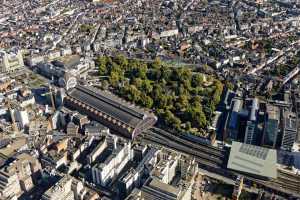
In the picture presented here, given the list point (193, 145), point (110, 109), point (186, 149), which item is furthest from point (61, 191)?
point (193, 145)

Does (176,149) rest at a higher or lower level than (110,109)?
lower

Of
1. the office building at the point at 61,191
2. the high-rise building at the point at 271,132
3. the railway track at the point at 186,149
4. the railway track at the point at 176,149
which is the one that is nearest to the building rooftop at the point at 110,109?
the railway track at the point at 186,149

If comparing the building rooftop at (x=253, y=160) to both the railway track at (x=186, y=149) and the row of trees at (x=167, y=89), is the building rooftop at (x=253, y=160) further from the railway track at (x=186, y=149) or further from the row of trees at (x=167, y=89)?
the row of trees at (x=167, y=89)

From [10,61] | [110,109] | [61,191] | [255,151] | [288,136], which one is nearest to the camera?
[61,191]

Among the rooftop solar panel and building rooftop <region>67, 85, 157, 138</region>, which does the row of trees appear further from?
the rooftop solar panel

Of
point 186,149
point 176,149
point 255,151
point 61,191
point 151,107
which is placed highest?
point 151,107

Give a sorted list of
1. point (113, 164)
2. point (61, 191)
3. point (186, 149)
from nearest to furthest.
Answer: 1. point (61, 191)
2. point (113, 164)
3. point (186, 149)

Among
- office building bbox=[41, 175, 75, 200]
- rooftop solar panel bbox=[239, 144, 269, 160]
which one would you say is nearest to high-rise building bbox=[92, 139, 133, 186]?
office building bbox=[41, 175, 75, 200]

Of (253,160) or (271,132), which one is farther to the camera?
(271,132)

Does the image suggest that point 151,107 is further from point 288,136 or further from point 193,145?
point 288,136
